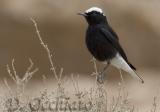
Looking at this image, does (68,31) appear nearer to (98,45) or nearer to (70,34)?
(70,34)

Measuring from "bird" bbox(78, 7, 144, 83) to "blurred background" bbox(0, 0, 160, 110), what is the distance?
6.59 m

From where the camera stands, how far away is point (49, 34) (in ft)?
56.7

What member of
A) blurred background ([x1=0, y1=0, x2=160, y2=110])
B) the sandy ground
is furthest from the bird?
blurred background ([x1=0, y1=0, x2=160, y2=110])

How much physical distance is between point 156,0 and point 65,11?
194cm

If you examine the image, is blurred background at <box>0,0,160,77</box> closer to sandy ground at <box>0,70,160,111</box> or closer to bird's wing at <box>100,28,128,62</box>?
sandy ground at <box>0,70,160,111</box>

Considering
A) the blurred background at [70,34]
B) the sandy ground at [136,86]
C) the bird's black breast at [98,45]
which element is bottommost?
the bird's black breast at [98,45]

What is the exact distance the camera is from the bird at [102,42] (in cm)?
1002

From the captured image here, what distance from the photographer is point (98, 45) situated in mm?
10047

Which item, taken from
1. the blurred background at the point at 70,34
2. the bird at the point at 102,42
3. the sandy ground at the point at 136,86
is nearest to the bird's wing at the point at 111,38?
the bird at the point at 102,42

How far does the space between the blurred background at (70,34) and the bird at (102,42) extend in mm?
6588

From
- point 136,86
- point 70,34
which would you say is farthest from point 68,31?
point 136,86

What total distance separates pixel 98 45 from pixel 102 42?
0.10 metres

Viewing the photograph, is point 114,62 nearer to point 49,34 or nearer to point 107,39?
point 107,39

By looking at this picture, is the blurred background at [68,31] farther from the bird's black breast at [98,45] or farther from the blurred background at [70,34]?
the bird's black breast at [98,45]
